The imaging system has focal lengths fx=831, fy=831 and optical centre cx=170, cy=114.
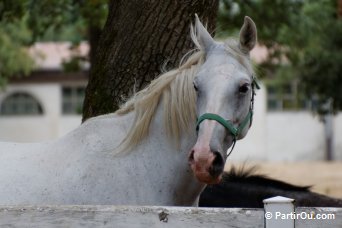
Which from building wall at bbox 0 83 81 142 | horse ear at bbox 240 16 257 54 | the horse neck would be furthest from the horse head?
building wall at bbox 0 83 81 142

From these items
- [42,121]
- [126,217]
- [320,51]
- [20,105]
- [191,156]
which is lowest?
[126,217]

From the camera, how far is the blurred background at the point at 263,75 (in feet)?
43.6

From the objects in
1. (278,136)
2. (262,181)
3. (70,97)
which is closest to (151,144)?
(262,181)

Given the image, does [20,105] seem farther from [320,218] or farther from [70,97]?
[320,218]

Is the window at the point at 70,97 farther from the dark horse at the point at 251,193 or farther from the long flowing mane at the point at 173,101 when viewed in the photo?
the long flowing mane at the point at 173,101

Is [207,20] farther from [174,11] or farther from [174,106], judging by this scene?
[174,106]

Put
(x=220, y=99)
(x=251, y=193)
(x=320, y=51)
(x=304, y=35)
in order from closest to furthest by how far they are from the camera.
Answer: (x=220, y=99), (x=251, y=193), (x=304, y=35), (x=320, y=51)

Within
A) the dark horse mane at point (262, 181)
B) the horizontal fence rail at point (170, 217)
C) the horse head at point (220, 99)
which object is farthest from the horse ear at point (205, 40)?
the dark horse mane at point (262, 181)

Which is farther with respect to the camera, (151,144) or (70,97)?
(70,97)

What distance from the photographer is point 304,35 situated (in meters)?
16.5

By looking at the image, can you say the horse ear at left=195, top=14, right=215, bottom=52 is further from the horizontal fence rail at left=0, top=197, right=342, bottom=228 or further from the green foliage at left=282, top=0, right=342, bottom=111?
the green foliage at left=282, top=0, right=342, bottom=111

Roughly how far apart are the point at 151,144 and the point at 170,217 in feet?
4.40

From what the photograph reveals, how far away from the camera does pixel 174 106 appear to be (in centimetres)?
513

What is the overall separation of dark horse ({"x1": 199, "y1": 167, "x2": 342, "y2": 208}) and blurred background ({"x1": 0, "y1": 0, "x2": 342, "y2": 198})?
930 mm
